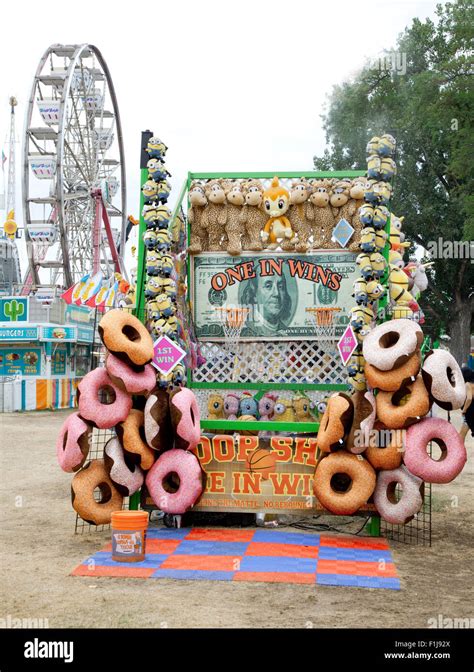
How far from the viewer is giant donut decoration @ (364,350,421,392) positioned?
25.4 feet

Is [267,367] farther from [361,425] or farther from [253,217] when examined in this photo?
[361,425]

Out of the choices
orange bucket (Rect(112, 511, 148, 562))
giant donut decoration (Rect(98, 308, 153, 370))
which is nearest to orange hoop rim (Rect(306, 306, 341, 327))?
giant donut decoration (Rect(98, 308, 153, 370))

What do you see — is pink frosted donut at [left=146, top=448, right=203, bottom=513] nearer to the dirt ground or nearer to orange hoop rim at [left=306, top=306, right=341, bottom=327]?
the dirt ground

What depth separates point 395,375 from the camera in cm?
777

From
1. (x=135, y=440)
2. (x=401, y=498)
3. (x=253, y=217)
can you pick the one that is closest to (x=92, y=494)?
(x=135, y=440)

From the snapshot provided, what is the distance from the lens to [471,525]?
30.5 ft

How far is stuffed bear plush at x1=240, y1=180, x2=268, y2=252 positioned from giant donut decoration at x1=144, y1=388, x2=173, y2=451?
2.36 metres

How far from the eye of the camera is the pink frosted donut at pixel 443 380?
7676 mm

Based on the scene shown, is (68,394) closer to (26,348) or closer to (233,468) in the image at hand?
(26,348)

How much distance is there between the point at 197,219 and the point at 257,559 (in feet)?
14.1

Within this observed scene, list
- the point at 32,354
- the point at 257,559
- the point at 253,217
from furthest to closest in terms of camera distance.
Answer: the point at 32,354 < the point at 253,217 < the point at 257,559

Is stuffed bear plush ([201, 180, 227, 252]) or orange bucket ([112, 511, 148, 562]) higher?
stuffed bear plush ([201, 180, 227, 252])

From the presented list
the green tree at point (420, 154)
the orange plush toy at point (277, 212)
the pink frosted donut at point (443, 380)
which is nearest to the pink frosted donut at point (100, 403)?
the orange plush toy at point (277, 212)

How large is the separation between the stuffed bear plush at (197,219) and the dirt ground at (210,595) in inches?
141
